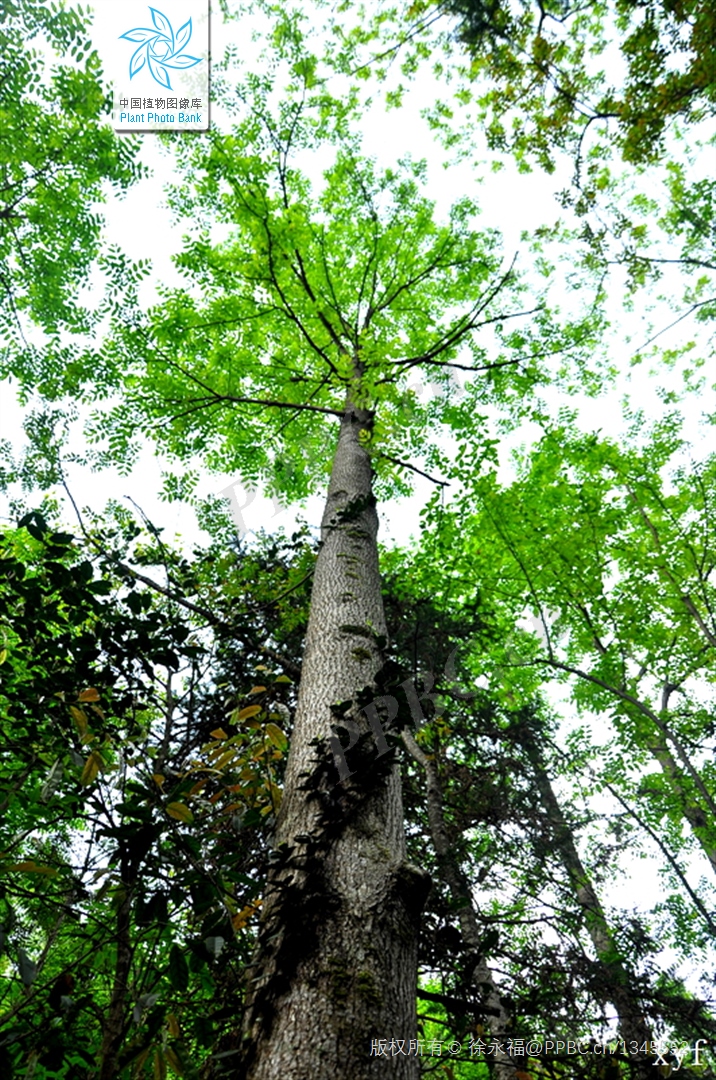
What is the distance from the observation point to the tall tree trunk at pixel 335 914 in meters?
1.25

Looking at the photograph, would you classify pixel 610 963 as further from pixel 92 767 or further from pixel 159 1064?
pixel 92 767

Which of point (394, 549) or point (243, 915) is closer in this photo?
point (243, 915)

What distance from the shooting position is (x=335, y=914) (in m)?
1.52

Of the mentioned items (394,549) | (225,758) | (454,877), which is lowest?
(454,877)

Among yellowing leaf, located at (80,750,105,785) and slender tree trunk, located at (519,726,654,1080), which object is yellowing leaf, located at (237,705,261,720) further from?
slender tree trunk, located at (519,726,654,1080)

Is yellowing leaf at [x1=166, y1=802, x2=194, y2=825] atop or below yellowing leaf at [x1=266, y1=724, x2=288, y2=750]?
below

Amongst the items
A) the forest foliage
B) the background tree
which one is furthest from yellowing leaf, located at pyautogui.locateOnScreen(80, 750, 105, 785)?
the background tree

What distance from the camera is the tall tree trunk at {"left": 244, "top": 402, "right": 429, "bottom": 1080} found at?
4.11 feet

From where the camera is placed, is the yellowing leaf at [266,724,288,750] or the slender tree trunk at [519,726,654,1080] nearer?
the yellowing leaf at [266,724,288,750]

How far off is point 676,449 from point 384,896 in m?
7.66

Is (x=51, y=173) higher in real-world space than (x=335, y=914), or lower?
higher

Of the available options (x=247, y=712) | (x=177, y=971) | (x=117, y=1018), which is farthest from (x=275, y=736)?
(x=117, y=1018)

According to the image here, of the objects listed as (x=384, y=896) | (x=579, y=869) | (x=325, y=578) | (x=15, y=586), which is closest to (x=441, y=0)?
(x=325, y=578)

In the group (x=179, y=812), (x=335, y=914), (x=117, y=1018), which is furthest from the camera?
(x=117, y=1018)
